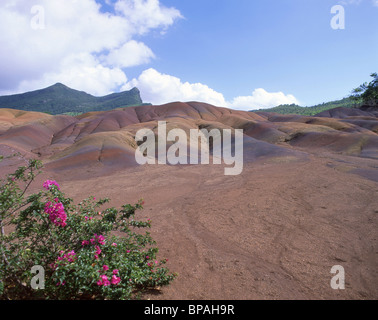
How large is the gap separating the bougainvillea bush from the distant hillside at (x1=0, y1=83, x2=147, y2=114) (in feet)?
365

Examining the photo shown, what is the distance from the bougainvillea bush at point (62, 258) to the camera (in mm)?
2529

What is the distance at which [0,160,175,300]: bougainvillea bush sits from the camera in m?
2.53

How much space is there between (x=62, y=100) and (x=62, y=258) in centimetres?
14296

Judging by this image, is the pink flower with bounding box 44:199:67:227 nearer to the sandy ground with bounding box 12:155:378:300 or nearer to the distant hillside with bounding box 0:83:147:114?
the sandy ground with bounding box 12:155:378:300

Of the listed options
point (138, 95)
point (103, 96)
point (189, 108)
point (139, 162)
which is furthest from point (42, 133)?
point (103, 96)

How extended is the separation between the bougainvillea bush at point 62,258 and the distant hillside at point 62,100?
11116 centimetres

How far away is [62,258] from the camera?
2594 millimetres

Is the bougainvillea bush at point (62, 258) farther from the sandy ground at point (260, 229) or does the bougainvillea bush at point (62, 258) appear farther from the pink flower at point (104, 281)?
the sandy ground at point (260, 229)

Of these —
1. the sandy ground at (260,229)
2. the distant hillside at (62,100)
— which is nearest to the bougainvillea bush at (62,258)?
the sandy ground at (260,229)

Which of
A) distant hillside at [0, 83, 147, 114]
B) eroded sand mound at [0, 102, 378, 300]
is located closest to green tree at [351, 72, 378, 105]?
eroded sand mound at [0, 102, 378, 300]

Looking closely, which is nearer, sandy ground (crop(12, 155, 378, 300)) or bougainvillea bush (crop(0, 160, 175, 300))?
bougainvillea bush (crop(0, 160, 175, 300))

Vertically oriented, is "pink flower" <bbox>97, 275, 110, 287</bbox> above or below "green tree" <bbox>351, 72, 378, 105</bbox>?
below
